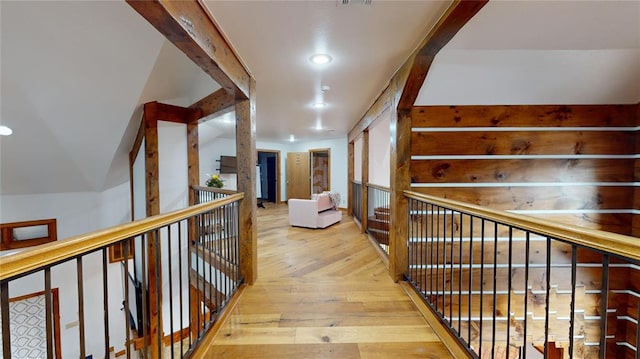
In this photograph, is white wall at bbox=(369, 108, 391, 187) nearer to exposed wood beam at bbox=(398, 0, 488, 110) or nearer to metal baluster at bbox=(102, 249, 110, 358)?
exposed wood beam at bbox=(398, 0, 488, 110)

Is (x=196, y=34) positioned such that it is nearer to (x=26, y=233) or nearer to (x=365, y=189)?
(x=365, y=189)

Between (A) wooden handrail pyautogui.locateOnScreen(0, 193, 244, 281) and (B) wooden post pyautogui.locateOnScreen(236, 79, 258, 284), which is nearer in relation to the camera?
(A) wooden handrail pyautogui.locateOnScreen(0, 193, 244, 281)

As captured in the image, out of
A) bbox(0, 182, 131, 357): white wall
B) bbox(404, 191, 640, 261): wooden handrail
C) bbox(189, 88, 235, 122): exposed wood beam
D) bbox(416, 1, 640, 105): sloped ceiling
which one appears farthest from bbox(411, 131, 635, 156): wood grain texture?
bbox(0, 182, 131, 357): white wall

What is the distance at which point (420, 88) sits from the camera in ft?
7.56

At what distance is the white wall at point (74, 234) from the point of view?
3750mm

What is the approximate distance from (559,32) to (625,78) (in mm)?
1182

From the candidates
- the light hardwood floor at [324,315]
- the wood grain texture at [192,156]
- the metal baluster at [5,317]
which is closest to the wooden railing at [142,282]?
the metal baluster at [5,317]

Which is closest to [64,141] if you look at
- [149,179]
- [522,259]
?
[149,179]

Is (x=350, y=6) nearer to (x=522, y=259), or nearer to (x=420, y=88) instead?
(x=420, y=88)

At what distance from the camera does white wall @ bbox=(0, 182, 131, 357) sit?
148 inches

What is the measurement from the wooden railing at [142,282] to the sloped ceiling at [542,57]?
86.2 inches

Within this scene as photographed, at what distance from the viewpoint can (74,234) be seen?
414 centimetres

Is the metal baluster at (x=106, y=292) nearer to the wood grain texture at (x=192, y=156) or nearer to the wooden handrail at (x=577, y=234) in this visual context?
the wooden handrail at (x=577, y=234)

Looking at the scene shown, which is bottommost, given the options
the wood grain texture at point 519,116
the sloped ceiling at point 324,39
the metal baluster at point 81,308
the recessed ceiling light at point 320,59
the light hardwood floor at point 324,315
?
the light hardwood floor at point 324,315
